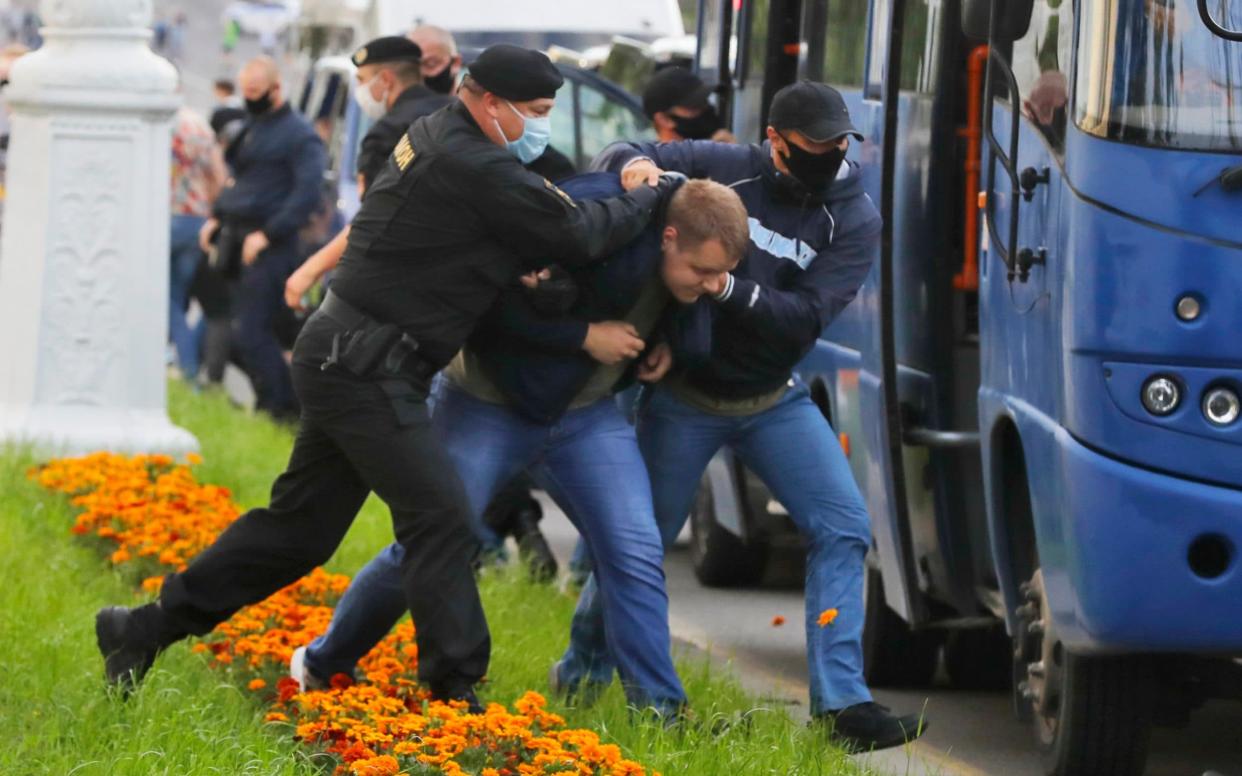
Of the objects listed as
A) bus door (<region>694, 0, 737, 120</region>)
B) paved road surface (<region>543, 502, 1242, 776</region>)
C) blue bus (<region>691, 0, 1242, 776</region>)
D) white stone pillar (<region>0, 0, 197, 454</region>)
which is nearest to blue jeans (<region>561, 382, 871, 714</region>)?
paved road surface (<region>543, 502, 1242, 776</region>)

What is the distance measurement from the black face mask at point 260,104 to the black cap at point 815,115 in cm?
727

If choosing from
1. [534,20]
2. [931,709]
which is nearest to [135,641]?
[931,709]

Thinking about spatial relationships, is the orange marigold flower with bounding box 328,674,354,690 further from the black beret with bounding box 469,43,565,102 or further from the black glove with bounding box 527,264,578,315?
the black beret with bounding box 469,43,565,102

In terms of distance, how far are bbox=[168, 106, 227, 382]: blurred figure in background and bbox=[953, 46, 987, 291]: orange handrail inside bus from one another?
352 inches

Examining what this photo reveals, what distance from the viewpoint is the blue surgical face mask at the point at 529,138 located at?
6105 mm

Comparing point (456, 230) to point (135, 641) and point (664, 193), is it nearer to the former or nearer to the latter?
point (664, 193)

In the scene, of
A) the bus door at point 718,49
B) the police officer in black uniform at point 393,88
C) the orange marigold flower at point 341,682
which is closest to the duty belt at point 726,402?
the orange marigold flower at point 341,682

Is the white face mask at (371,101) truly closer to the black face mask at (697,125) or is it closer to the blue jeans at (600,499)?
the black face mask at (697,125)

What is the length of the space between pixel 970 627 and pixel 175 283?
31.7 feet

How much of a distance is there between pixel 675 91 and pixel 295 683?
13.1ft

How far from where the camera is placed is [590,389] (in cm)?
645

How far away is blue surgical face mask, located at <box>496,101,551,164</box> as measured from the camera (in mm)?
6105

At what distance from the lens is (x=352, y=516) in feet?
21.2

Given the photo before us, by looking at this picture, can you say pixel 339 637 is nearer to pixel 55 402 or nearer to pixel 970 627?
pixel 970 627
